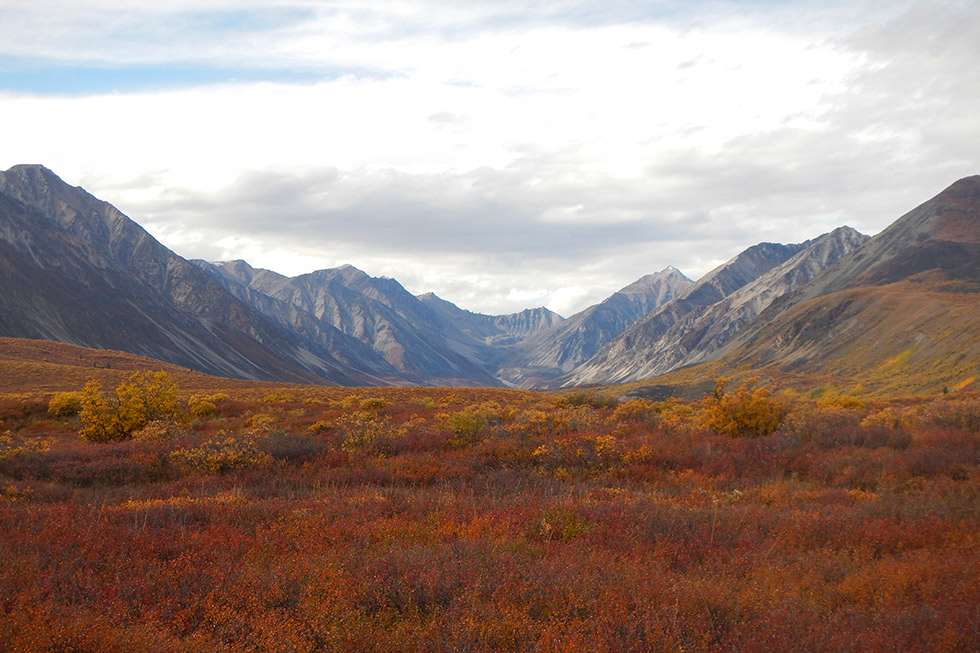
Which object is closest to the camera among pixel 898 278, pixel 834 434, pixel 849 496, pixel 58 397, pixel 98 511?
pixel 98 511

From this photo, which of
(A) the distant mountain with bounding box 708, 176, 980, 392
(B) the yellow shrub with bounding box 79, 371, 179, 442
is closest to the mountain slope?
(B) the yellow shrub with bounding box 79, 371, 179, 442

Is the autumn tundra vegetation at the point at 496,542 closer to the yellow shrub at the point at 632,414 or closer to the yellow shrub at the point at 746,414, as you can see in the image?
the yellow shrub at the point at 746,414

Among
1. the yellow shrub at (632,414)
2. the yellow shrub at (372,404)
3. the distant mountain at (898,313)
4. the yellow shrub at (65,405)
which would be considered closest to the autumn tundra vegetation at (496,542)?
the yellow shrub at (632,414)

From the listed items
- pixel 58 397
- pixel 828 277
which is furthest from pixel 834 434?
pixel 828 277

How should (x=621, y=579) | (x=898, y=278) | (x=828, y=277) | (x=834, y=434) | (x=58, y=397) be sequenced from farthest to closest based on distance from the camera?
(x=828, y=277), (x=898, y=278), (x=58, y=397), (x=834, y=434), (x=621, y=579)

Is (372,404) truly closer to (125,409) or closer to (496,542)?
(125,409)

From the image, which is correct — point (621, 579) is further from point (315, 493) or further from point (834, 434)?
point (834, 434)

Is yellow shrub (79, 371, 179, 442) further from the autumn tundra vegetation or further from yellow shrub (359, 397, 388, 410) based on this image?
yellow shrub (359, 397, 388, 410)

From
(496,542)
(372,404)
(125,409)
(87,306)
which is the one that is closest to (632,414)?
(372,404)

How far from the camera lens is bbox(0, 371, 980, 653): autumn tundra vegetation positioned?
5988 mm

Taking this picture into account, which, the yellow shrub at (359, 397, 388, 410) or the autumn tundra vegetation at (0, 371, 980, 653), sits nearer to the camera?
the autumn tundra vegetation at (0, 371, 980, 653)

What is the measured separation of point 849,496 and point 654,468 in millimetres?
4702

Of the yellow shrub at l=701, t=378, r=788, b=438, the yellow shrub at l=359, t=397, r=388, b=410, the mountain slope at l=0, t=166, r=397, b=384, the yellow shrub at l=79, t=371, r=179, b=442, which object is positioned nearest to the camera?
the yellow shrub at l=701, t=378, r=788, b=438

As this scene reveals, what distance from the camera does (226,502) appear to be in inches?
441
